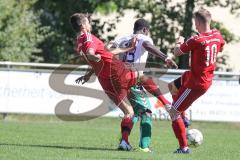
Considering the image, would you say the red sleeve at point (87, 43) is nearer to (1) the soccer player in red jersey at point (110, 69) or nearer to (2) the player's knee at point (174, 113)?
(1) the soccer player in red jersey at point (110, 69)

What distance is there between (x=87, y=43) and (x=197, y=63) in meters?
1.84

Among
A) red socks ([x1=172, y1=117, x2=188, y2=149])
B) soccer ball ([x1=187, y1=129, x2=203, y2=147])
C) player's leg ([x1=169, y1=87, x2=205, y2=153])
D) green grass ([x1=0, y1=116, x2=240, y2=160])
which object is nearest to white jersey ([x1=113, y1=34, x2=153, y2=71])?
player's leg ([x1=169, y1=87, x2=205, y2=153])

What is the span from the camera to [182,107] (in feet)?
38.4

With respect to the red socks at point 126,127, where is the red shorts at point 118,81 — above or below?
above

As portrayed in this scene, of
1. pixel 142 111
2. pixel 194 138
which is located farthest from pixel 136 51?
pixel 194 138

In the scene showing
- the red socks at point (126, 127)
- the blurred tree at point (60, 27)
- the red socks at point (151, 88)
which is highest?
the red socks at point (151, 88)

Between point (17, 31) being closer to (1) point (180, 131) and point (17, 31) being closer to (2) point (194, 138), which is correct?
(2) point (194, 138)

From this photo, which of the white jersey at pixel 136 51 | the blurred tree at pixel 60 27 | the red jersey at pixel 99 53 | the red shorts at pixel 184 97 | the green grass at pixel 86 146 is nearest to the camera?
the green grass at pixel 86 146

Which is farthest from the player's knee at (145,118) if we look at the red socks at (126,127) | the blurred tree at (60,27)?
the blurred tree at (60,27)

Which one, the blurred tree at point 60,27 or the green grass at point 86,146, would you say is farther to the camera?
the blurred tree at point 60,27

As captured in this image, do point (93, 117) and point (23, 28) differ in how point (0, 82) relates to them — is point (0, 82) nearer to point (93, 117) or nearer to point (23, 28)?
point (93, 117)

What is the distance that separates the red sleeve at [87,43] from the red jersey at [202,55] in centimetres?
153

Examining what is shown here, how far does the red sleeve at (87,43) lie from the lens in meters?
11.9

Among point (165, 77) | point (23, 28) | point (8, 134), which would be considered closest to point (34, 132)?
point (8, 134)
